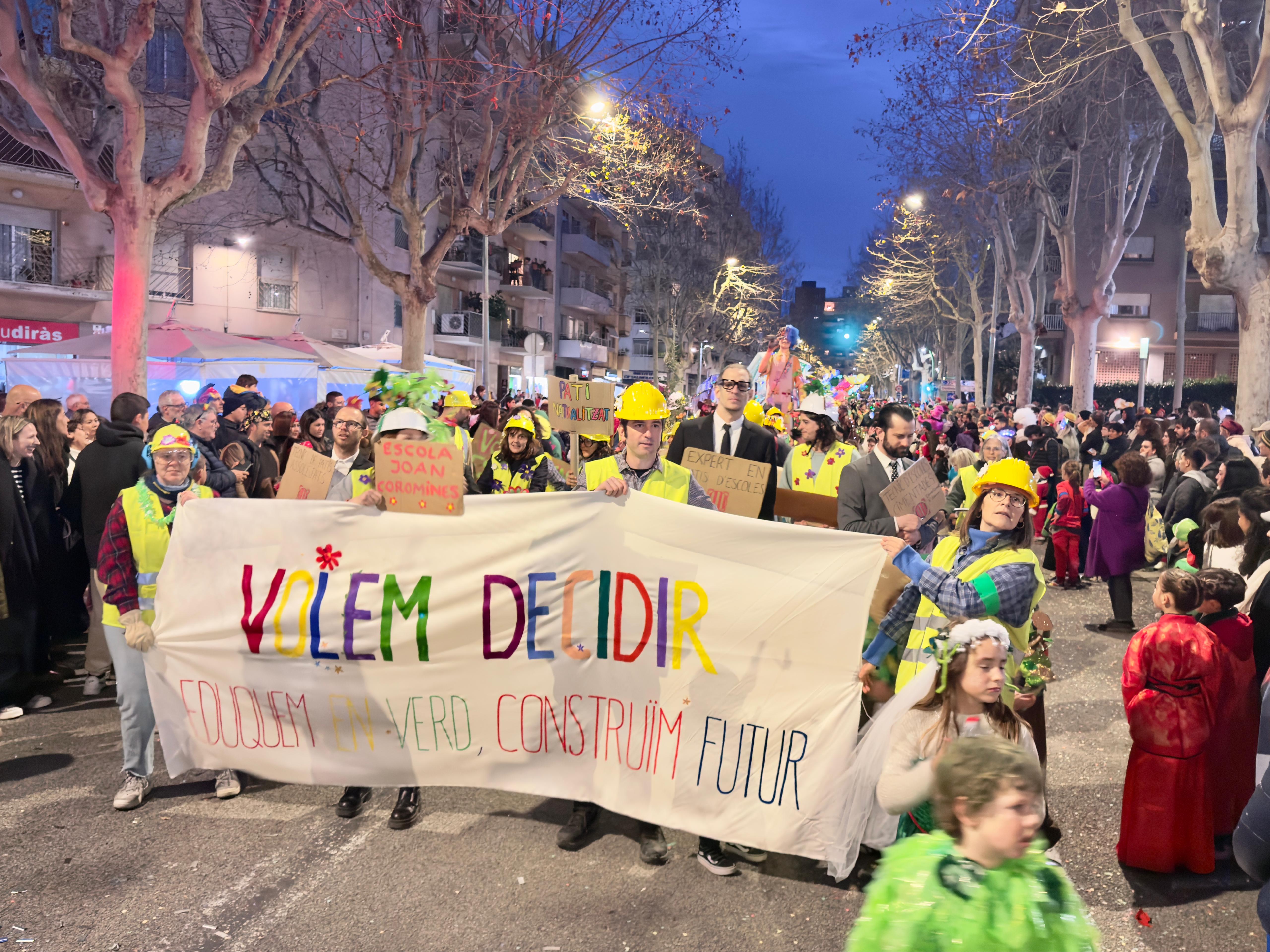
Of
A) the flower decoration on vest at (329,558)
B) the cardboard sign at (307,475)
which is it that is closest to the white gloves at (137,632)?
the flower decoration on vest at (329,558)

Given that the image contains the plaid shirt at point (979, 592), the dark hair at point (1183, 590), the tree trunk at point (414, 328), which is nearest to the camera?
the plaid shirt at point (979, 592)

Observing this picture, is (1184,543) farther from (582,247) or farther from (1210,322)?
(1210,322)

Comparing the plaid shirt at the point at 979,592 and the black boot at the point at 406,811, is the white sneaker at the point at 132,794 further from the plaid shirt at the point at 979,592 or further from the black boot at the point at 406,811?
the plaid shirt at the point at 979,592

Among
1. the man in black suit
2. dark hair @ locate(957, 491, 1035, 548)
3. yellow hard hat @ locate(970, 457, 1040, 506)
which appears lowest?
dark hair @ locate(957, 491, 1035, 548)

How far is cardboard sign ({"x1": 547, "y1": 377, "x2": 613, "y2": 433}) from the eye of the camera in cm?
870

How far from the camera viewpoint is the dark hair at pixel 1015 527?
143 inches

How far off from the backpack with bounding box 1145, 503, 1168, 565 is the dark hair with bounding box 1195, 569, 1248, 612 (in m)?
4.72

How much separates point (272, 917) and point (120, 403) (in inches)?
169

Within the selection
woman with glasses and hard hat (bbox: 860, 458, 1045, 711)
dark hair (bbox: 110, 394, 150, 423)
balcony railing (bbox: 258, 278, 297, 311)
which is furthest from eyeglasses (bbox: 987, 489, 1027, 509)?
balcony railing (bbox: 258, 278, 297, 311)

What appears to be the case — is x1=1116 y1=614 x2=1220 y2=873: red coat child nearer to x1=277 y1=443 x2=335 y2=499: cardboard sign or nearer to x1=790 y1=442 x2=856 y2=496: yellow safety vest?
x1=790 y1=442 x2=856 y2=496: yellow safety vest

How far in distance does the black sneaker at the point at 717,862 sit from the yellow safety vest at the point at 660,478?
5.42 ft

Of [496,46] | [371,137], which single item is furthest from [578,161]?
[371,137]

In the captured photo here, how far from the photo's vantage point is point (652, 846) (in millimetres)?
4383

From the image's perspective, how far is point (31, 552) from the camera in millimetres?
6641
